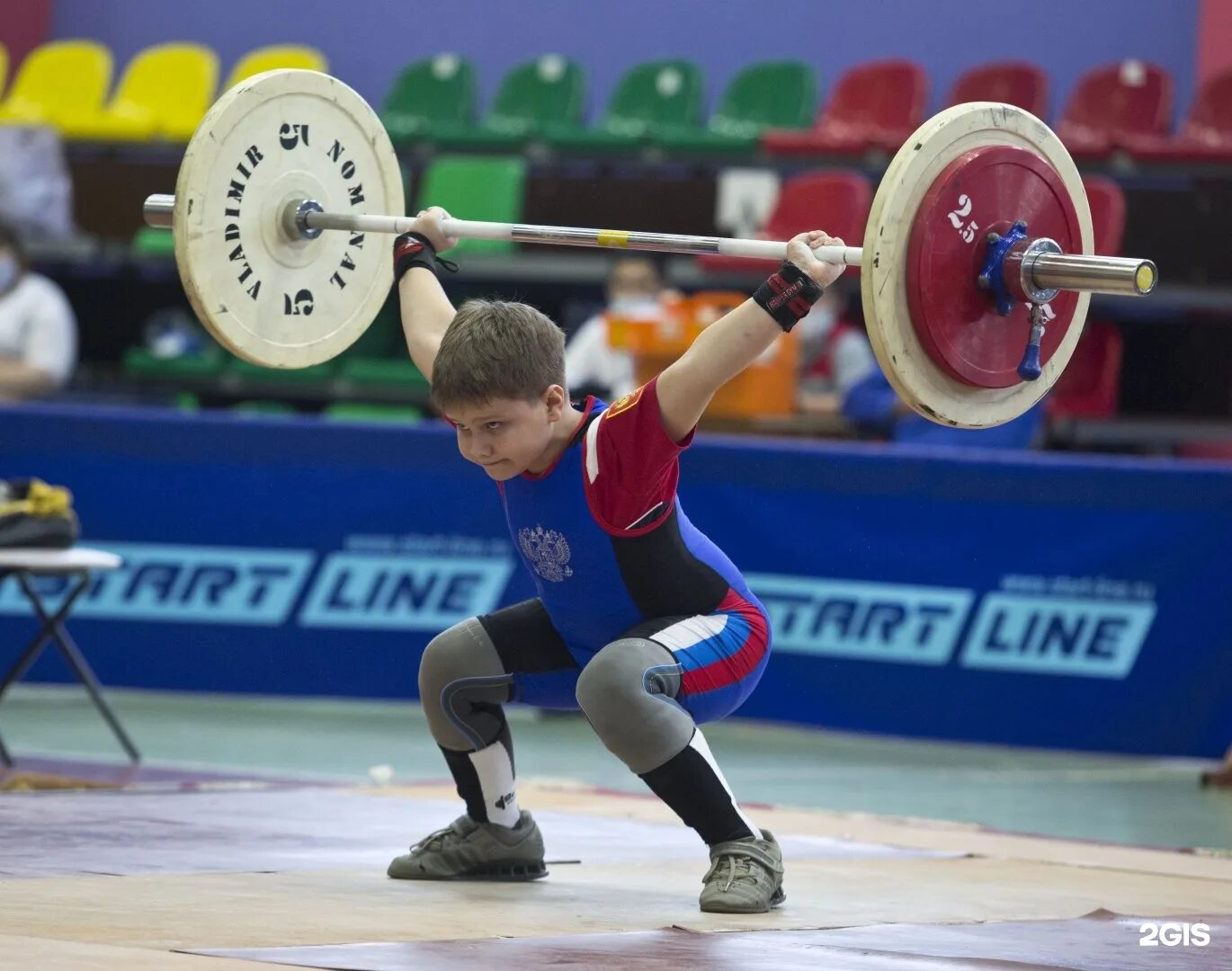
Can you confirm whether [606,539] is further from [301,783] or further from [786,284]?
[301,783]

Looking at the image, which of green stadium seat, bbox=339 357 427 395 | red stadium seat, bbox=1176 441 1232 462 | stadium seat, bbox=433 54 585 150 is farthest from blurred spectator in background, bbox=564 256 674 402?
red stadium seat, bbox=1176 441 1232 462

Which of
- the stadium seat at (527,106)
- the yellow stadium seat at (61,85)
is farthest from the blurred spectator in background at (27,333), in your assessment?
the yellow stadium seat at (61,85)

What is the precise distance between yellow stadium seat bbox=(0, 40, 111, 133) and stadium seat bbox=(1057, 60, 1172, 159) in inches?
258

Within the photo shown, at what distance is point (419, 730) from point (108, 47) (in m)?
8.91

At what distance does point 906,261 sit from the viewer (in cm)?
419

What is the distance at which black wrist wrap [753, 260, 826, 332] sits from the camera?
3996 millimetres

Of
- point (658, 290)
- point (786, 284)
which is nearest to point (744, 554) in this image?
point (658, 290)

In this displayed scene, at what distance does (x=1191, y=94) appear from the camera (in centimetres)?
1205

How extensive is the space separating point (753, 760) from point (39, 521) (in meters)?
2.64

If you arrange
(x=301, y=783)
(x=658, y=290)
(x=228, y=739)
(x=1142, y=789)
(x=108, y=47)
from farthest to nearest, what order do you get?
(x=108, y=47), (x=658, y=290), (x=228, y=739), (x=1142, y=789), (x=301, y=783)

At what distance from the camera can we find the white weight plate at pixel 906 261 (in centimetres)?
414

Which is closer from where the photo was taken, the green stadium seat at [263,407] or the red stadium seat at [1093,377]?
the red stadium seat at [1093,377]

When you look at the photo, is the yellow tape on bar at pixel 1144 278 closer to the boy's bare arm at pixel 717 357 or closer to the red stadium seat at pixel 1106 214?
the boy's bare arm at pixel 717 357

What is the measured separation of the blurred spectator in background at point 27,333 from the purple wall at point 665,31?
462cm
